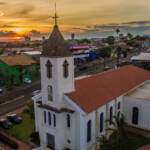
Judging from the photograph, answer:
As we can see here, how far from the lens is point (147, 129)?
107 feet

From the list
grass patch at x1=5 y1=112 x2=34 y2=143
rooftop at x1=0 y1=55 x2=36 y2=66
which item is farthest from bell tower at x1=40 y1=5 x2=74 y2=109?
rooftop at x1=0 y1=55 x2=36 y2=66

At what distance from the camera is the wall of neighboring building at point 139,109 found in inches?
1280

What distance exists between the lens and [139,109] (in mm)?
33312

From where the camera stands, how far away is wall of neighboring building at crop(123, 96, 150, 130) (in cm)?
3250

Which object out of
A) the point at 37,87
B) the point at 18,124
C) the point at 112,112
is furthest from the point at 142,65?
the point at 18,124

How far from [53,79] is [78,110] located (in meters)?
5.54

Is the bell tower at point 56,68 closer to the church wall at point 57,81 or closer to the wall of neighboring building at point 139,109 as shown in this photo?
the church wall at point 57,81

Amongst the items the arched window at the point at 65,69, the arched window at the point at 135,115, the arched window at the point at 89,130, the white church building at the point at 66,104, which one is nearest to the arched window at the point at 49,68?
the white church building at the point at 66,104

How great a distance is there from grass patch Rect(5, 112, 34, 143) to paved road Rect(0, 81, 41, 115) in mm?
7711

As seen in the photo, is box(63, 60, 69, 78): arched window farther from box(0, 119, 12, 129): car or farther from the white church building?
box(0, 119, 12, 129): car

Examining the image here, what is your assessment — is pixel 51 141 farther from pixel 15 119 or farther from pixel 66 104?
pixel 15 119

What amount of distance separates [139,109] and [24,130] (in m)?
22.1

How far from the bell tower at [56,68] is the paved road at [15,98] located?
69.8 feet

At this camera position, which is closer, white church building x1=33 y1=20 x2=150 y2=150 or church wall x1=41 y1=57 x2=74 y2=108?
church wall x1=41 y1=57 x2=74 y2=108
